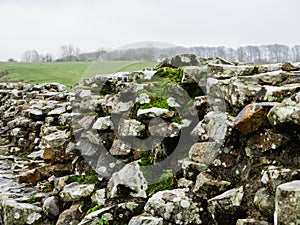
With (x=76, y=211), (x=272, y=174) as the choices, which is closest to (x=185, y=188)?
(x=272, y=174)

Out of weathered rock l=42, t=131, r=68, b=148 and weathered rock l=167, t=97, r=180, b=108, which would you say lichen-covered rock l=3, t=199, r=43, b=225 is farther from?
weathered rock l=167, t=97, r=180, b=108

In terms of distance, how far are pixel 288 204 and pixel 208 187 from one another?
1.53 metres

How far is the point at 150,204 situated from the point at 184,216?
0.59 meters

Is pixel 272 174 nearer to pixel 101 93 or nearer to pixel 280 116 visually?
pixel 280 116

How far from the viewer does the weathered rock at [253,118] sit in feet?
16.0

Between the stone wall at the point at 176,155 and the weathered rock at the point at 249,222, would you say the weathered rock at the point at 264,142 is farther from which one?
the weathered rock at the point at 249,222

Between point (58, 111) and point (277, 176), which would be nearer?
point (277, 176)

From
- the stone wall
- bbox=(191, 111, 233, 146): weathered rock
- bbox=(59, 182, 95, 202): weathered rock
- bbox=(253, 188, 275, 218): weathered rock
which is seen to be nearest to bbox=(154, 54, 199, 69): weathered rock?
the stone wall

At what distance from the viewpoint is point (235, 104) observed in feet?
18.6

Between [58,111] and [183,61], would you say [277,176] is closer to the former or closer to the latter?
[183,61]

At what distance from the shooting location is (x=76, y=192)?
684 centimetres

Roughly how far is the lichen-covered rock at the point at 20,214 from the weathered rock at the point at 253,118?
4515mm

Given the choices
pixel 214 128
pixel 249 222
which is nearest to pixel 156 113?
pixel 214 128

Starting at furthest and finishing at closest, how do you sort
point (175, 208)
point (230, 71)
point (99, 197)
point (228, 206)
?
point (230, 71) → point (99, 197) → point (175, 208) → point (228, 206)
